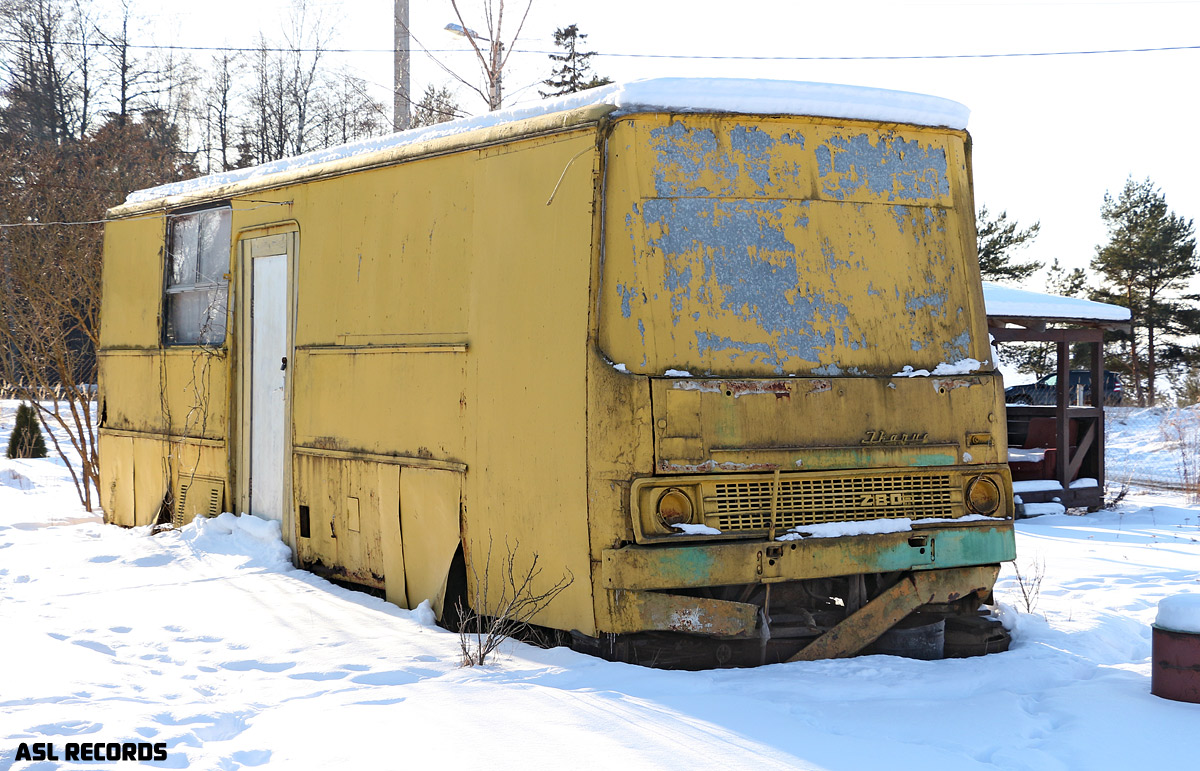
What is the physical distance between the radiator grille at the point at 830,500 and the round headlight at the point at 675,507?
9 centimetres

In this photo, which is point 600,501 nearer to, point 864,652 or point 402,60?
point 864,652

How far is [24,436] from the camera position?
20203mm

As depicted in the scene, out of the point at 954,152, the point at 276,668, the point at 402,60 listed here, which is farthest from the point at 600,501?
the point at 402,60

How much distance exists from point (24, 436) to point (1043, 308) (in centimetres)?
1693

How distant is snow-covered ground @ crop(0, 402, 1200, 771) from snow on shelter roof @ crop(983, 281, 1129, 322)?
7.30m

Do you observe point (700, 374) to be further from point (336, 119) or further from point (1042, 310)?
point (336, 119)

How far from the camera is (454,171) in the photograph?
6.24 meters

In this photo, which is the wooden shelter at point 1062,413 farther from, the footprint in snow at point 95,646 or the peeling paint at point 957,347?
the footprint in snow at point 95,646

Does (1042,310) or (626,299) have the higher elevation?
(1042,310)

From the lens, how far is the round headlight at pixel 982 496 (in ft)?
18.5

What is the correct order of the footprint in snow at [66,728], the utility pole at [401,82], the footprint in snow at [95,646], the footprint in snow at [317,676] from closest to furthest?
1. the footprint in snow at [66,728]
2. the footprint in snow at [317,676]
3. the footprint in snow at [95,646]
4. the utility pole at [401,82]

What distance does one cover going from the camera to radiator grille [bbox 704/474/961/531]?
5.18 m

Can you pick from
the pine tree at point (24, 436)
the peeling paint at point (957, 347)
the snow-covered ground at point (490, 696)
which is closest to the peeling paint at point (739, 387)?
the peeling paint at point (957, 347)

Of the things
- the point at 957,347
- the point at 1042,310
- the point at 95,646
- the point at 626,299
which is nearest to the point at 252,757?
the point at 95,646
